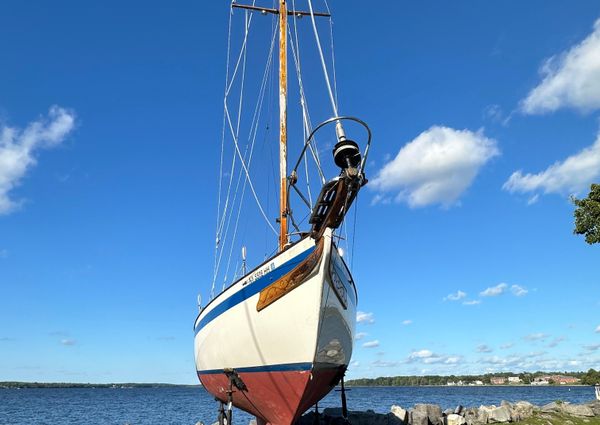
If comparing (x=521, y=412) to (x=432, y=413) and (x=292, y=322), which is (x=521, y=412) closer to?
(x=432, y=413)

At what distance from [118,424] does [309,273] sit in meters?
41.9

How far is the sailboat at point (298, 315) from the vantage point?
11.6 meters

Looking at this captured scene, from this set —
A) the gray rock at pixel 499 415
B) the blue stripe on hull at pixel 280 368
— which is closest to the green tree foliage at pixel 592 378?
the gray rock at pixel 499 415

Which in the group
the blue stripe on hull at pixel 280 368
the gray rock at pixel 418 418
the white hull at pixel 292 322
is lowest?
the gray rock at pixel 418 418

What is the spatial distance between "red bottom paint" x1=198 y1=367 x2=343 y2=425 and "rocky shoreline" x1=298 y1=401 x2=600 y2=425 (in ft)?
18.0

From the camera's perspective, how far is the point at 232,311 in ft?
46.8

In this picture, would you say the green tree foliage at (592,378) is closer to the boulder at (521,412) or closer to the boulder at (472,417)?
the boulder at (521,412)

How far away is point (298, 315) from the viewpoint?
463 inches

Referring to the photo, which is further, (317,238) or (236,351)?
(236,351)

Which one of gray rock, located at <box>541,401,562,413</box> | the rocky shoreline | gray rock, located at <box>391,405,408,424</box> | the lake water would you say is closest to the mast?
the rocky shoreline

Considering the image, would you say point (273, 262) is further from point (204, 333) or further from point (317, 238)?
point (204, 333)

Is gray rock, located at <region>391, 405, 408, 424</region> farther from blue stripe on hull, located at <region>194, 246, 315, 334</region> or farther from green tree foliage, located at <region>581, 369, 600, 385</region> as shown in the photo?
green tree foliage, located at <region>581, 369, 600, 385</region>

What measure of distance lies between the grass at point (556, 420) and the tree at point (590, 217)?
772 cm

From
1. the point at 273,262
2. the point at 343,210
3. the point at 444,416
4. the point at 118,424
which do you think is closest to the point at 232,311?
the point at 273,262
